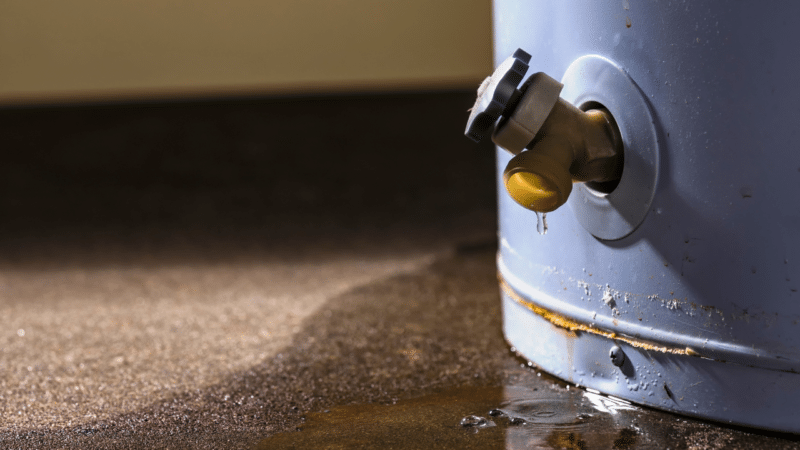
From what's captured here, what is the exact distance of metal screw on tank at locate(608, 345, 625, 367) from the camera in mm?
1193

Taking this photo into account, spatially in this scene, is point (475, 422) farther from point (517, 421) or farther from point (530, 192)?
point (530, 192)

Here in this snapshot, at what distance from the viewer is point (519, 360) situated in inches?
57.2

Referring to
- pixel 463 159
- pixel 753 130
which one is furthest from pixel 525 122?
pixel 463 159

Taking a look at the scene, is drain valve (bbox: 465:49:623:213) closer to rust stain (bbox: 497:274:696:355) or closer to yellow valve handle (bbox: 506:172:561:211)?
yellow valve handle (bbox: 506:172:561:211)

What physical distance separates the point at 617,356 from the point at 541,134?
389 millimetres

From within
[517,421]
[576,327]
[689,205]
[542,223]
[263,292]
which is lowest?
[263,292]

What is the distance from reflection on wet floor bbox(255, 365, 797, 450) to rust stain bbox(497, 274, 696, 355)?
0.38ft

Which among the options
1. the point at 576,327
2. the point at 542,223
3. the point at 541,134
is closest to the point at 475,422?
the point at 576,327

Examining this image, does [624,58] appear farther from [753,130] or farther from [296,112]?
[296,112]

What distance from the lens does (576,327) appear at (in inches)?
49.3

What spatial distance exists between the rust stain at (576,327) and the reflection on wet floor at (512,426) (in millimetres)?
117

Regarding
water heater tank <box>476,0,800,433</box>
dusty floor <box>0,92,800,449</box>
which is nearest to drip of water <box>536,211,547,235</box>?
water heater tank <box>476,0,800,433</box>

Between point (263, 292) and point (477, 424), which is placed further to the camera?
point (263, 292)

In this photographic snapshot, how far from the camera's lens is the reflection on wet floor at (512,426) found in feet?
3.57
